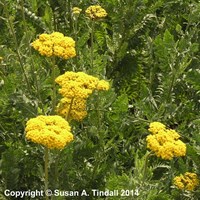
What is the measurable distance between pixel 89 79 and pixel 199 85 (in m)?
1.36

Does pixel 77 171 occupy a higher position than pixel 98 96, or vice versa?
pixel 98 96

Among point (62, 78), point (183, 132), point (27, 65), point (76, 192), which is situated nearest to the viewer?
point (62, 78)

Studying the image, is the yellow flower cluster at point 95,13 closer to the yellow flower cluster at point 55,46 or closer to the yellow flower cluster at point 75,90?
the yellow flower cluster at point 55,46

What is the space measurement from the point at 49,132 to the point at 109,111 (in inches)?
56.1

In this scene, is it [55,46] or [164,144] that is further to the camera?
[55,46]

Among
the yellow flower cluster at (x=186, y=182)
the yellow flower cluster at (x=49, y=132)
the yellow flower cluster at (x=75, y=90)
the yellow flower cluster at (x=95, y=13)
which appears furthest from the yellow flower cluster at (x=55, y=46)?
the yellow flower cluster at (x=186, y=182)

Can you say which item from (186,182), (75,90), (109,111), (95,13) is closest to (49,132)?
(75,90)

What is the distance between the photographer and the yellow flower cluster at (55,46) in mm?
2775

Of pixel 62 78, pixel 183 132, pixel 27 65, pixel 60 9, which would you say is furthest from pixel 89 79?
pixel 60 9

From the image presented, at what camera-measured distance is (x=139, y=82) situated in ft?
15.4

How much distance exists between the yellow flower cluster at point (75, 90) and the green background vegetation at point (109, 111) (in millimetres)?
287

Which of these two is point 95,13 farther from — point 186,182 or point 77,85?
point 186,182

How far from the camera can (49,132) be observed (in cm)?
218

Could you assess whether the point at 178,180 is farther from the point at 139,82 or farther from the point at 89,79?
the point at 139,82
